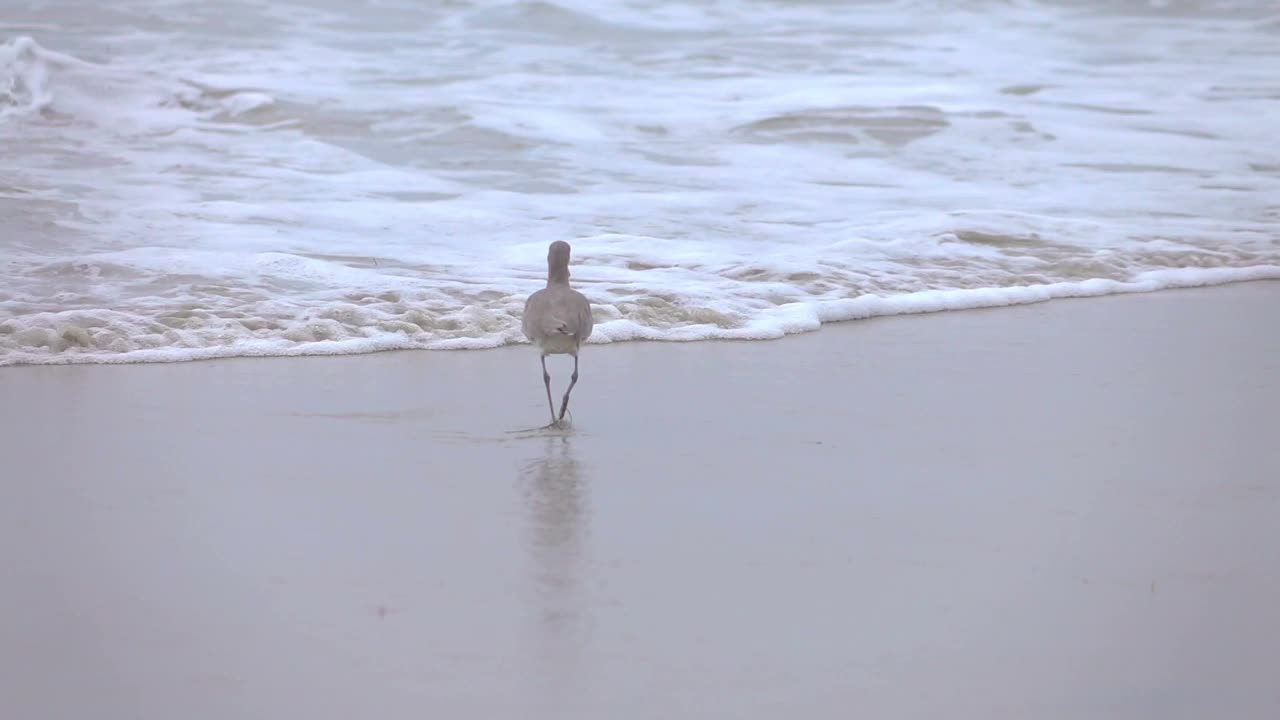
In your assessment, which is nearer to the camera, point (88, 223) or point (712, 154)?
point (88, 223)

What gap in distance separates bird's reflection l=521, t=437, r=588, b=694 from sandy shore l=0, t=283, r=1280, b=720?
0.04 feet

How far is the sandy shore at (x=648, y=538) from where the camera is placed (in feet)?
9.36

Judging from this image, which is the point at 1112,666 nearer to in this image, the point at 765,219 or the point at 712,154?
the point at 765,219

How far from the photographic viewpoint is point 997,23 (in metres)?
18.9

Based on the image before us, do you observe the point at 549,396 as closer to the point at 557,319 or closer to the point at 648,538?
the point at 557,319

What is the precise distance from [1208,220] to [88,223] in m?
5.69

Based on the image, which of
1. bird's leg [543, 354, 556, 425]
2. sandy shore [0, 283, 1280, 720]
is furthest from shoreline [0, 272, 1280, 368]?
bird's leg [543, 354, 556, 425]

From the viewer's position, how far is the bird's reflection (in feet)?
9.85

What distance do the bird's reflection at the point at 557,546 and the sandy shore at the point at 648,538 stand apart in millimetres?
11

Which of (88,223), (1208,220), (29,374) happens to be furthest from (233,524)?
(1208,220)

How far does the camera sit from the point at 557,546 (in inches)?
142

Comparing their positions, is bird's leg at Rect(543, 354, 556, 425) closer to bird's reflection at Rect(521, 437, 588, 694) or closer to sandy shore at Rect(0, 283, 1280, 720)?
sandy shore at Rect(0, 283, 1280, 720)

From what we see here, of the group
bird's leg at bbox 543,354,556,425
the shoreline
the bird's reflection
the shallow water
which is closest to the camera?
the bird's reflection

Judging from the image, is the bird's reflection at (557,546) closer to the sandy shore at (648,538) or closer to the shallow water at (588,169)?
the sandy shore at (648,538)
